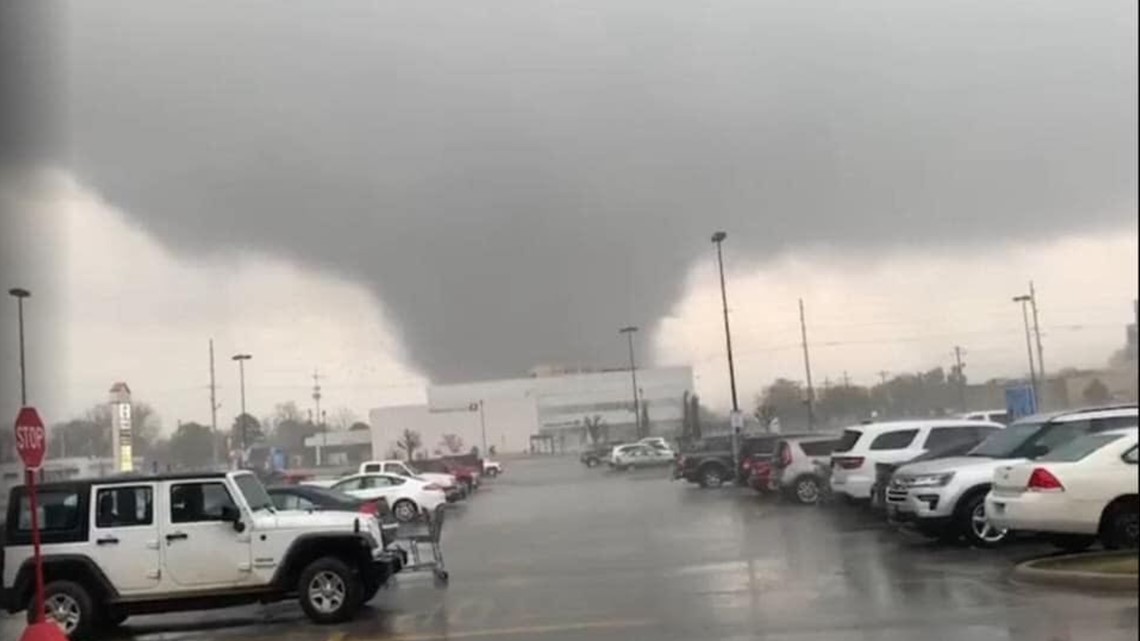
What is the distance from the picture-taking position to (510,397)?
4256 cm

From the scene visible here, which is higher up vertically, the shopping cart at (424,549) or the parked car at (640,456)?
the parked car at (640,456)

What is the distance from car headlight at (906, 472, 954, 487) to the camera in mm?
15086

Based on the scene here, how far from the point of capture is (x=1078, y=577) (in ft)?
25.4

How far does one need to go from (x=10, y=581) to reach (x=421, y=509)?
14.5 m

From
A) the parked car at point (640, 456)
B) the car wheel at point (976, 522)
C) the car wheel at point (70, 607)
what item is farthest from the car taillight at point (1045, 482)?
the parked car at point (640, 456)

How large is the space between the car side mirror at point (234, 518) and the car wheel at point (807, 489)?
51.6 ft

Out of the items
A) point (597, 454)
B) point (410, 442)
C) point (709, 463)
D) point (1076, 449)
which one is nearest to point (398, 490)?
point (709, 463)

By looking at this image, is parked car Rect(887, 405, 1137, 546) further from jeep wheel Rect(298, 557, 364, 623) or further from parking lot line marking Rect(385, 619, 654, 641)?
jeep wheel Rect(298, 557, 364, 623)

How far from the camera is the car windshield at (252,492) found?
42.5ft

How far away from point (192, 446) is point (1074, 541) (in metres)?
25.0

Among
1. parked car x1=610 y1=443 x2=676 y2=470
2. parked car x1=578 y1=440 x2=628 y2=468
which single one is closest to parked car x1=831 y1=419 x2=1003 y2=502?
parked car x1=610 y1=443 x2=676 y2=470

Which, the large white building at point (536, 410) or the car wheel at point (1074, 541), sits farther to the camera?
the large white building at point (536, 410)

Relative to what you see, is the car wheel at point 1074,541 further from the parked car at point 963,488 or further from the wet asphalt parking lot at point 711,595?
the parked car at point 963,488

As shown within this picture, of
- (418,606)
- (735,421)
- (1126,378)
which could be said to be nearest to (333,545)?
(418,606)
